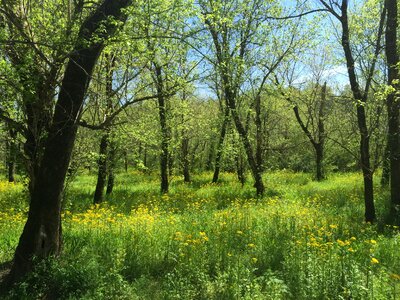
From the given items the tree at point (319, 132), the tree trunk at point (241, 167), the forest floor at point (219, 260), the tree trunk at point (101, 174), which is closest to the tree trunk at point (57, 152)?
the forest floor at point (219, 260)

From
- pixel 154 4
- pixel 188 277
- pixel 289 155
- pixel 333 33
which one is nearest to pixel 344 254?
pixel 188 277

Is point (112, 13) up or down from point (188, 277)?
up

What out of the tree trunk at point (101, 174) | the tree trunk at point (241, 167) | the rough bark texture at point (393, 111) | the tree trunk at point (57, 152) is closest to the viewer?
the tree trunk at point (57, 152)

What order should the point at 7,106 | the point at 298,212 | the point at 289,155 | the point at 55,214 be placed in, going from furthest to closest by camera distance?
1. the point at 289,155
2. the point at 298,212
3. the point at 7,106
4. the point at 55,214

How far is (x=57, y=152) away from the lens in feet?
17.9

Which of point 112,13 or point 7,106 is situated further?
point 7,106

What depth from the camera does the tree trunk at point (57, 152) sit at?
5.33 m

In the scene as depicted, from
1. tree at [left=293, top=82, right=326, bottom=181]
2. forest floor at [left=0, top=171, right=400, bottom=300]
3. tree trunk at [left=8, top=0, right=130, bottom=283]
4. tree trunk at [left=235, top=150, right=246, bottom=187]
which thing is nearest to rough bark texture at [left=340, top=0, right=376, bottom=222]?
forest floor at [left=0, top=171, right=400, bottom=300]

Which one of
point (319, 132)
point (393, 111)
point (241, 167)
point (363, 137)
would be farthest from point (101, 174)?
point (319, 132)

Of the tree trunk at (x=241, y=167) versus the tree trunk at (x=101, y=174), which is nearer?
the tree trunk at (x=101, y=174)

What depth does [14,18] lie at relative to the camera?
4.88 meters

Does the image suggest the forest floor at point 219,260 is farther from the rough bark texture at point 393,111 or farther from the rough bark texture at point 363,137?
the rough bark texture at point 393,111

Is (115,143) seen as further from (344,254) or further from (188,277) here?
(344,254)

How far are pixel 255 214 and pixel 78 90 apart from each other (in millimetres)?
5964
